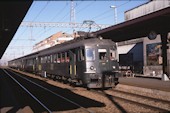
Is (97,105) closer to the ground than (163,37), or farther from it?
closer to the ground

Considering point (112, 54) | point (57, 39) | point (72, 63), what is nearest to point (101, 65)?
point (112, 54)

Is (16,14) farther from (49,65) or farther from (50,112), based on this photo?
(49,65)

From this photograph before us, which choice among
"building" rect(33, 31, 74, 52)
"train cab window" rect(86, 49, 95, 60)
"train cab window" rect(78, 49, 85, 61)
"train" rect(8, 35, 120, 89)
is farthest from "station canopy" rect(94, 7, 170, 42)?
"building" rect(33, 31, 74, 52)

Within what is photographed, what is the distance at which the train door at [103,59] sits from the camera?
11.6 m

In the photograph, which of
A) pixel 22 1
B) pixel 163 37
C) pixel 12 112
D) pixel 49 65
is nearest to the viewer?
pixel 22 1

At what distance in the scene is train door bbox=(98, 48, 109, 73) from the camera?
11636 millimetres

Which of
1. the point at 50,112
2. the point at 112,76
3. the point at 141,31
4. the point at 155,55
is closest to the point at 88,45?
the point at 112,76

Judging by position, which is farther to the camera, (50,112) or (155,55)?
(155,55)

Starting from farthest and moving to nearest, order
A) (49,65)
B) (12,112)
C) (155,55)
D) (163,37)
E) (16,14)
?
(155,55) → (49,65) → (163,37) → (16,14) → (12,112)

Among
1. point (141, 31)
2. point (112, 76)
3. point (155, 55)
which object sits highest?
point (141, 31)

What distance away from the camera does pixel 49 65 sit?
18906 millimetres

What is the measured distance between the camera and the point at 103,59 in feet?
38.8

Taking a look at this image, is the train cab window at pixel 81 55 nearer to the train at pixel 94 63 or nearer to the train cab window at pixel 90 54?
the train at pixel 94 63

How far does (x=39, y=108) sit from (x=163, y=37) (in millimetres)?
11743
